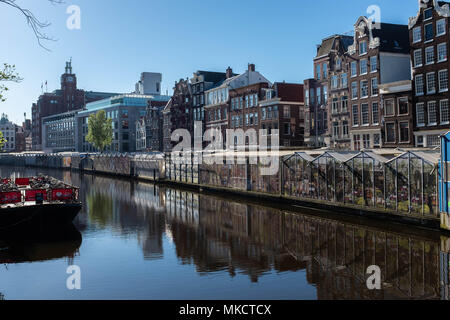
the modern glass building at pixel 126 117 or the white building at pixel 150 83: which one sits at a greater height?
the white building at pixel 150 83

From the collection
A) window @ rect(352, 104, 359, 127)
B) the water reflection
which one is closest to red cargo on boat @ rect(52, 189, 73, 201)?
the water reflection

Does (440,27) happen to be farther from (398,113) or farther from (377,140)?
(377,140)

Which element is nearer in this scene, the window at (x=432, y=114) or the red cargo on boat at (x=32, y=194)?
the red cargo on boat at (x=32, y=194)

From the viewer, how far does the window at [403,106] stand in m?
51.1

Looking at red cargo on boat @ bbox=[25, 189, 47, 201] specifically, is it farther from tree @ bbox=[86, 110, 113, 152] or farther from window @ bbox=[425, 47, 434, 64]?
tree @ bbox=[86, 110, 113, 152]

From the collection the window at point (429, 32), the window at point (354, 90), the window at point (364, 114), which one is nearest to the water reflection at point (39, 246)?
the window at point (364, 114)

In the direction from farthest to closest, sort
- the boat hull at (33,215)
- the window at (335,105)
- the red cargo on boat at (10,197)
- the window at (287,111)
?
the window at (287,111) < the window at (335,105) < the red cargo on boat at (10,197) < the boat hull at (33,215)

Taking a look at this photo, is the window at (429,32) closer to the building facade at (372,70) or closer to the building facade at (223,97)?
the building facade at (372,70)

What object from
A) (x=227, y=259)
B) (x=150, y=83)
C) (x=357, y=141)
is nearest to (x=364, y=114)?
(x=357, y=141)

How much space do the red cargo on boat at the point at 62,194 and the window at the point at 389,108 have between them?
128ft

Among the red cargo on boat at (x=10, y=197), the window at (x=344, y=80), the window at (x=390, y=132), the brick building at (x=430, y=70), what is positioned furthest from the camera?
the window at (x=344, y=80)

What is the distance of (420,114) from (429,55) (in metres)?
6.47

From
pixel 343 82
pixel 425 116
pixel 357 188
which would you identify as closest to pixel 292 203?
pixel 357 188

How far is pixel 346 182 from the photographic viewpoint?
31.7m
